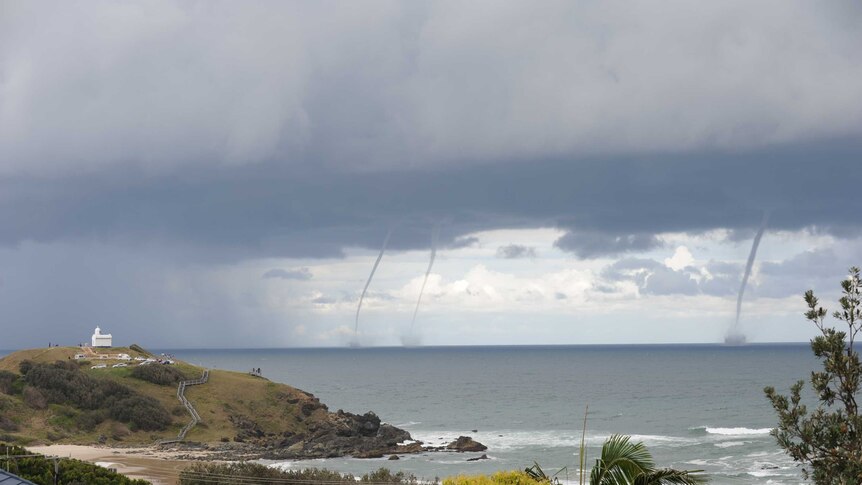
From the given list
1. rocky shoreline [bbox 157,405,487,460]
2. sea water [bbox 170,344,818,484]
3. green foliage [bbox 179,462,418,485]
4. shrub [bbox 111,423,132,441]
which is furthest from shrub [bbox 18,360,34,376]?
green foliage [bbox 179,462,418,485]

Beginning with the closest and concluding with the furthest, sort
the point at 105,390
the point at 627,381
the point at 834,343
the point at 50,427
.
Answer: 1. the point at 834,343
2. the point at 50,427
3. the point at 105,390
4. the point at 627,381

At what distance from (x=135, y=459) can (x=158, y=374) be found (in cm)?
2904

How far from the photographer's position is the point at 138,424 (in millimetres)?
75688

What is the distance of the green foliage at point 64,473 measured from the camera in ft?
96.5

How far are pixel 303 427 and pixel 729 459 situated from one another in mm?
37345

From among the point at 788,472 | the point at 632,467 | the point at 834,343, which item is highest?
the point at 834,343

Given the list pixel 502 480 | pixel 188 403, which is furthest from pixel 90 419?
pixel 502 480

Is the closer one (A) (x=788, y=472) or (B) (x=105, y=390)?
(A) (x=788, y=472)

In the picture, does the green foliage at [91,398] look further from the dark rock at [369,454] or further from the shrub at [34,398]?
the dark rock at [369,454]

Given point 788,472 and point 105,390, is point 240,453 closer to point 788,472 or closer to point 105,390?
point 105,390

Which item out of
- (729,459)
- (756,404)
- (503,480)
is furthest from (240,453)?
(756,404)

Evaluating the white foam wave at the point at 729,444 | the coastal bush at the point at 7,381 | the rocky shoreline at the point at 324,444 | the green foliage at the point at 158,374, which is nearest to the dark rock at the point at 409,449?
the rocky shoreline at the point at 324,444

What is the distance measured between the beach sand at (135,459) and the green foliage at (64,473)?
1485 centimetres

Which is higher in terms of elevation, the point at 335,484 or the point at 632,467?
the point at 632,467
